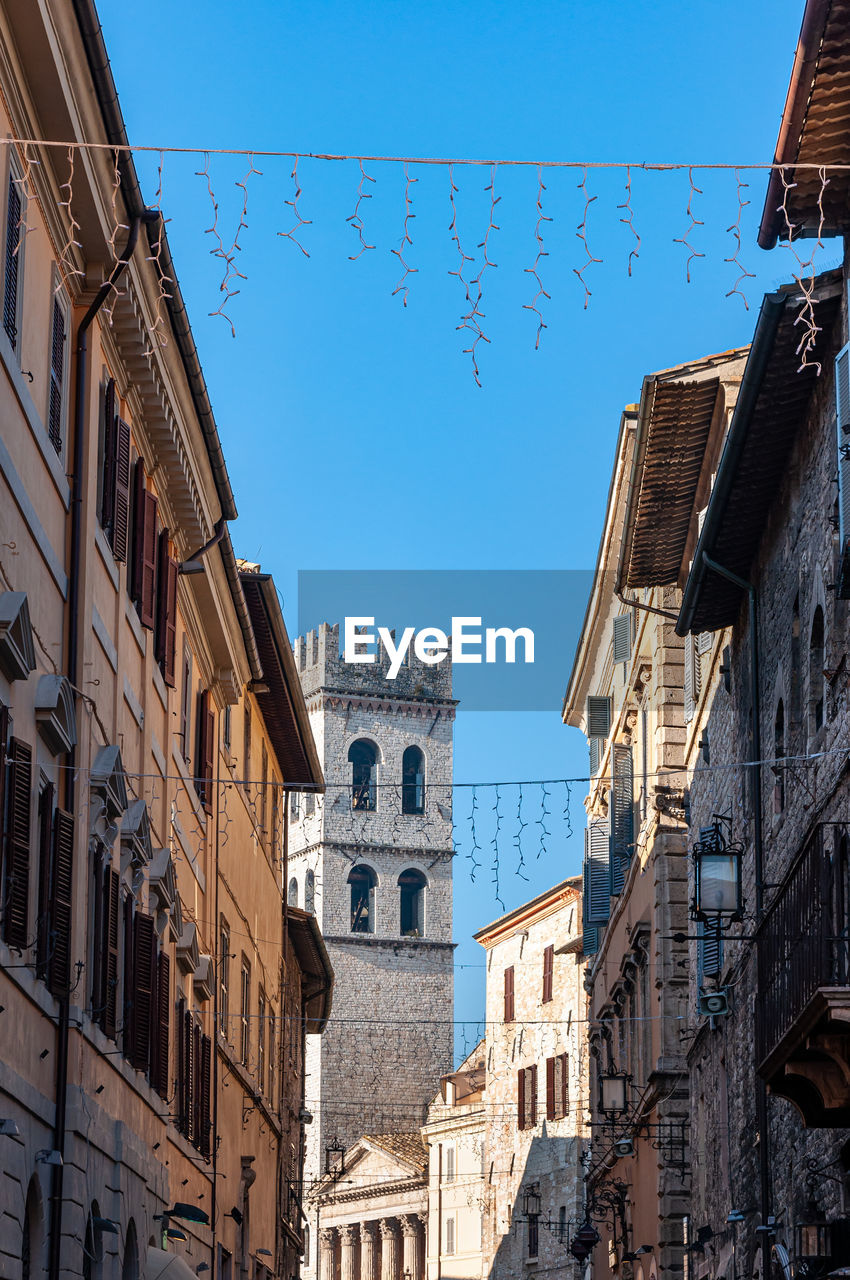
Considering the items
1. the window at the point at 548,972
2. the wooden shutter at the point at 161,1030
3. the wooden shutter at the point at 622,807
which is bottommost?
the wooden shutter at the point at 161,1030

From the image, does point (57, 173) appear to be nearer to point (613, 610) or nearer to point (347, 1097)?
point (613, 610)

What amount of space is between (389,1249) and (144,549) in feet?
236

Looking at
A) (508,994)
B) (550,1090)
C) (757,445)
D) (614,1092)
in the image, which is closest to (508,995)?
(508,994)

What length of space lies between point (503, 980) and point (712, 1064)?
4452 centimetres

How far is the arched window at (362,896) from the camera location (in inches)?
3861

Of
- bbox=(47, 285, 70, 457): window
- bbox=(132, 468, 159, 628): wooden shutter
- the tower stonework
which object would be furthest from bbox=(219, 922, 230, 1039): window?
the tower stonework

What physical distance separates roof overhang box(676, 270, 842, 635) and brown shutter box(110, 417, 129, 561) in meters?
4.70

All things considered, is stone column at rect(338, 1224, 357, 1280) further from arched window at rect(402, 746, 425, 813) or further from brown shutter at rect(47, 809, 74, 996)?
brown shutter at rect(47, 809, 74, 996)

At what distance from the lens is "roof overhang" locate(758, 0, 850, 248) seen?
1191 centimetres

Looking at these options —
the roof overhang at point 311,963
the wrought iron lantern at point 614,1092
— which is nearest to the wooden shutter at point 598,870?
the roof overhang at point 311,963

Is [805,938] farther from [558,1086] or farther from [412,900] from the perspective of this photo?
[412,900]

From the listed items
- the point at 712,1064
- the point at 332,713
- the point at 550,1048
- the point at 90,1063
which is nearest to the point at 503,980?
the point at 550,1048

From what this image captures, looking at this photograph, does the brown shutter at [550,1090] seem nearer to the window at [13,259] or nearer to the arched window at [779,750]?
the arched window at [779,750]

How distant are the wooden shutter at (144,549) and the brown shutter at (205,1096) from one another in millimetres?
6028
